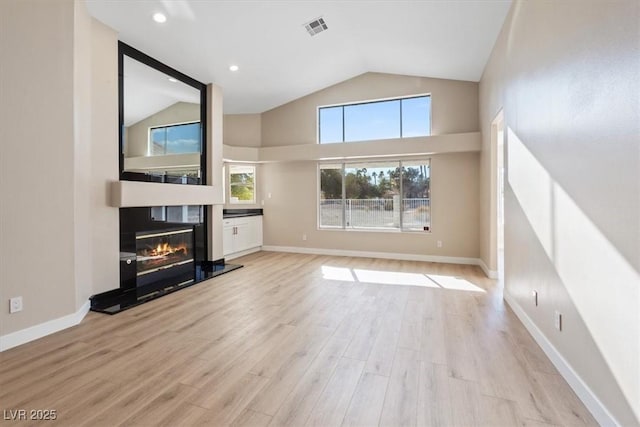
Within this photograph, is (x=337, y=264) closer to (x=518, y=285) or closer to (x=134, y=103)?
(x=518, y=285)

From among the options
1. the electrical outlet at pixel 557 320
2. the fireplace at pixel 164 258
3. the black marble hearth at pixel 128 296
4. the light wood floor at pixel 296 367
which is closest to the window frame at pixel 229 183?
the fireplace at pixel 164 258

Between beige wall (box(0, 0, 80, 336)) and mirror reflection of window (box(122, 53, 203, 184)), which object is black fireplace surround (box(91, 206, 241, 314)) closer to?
mirror reflection of window (box(122, 53, 203, 184))

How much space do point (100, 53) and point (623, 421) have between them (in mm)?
5314

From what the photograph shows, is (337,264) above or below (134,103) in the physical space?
below

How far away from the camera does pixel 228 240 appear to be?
6121 mm

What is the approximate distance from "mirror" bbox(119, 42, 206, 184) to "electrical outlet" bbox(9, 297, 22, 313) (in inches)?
68.5

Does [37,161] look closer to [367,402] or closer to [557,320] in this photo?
→ [367,402]

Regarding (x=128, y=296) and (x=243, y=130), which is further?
(x=243, y=130)

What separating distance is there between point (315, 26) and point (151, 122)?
2.67m

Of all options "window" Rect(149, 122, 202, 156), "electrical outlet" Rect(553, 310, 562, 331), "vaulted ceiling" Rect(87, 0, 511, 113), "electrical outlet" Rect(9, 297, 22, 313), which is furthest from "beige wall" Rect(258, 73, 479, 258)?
"electrical outlet" Rect(9, 297, 22, 313)

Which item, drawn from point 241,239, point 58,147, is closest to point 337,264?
point 241,239

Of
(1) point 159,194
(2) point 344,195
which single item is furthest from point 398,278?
(1) point 159,194

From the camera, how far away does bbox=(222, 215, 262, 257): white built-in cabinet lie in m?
6.09

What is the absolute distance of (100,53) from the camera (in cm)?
352
